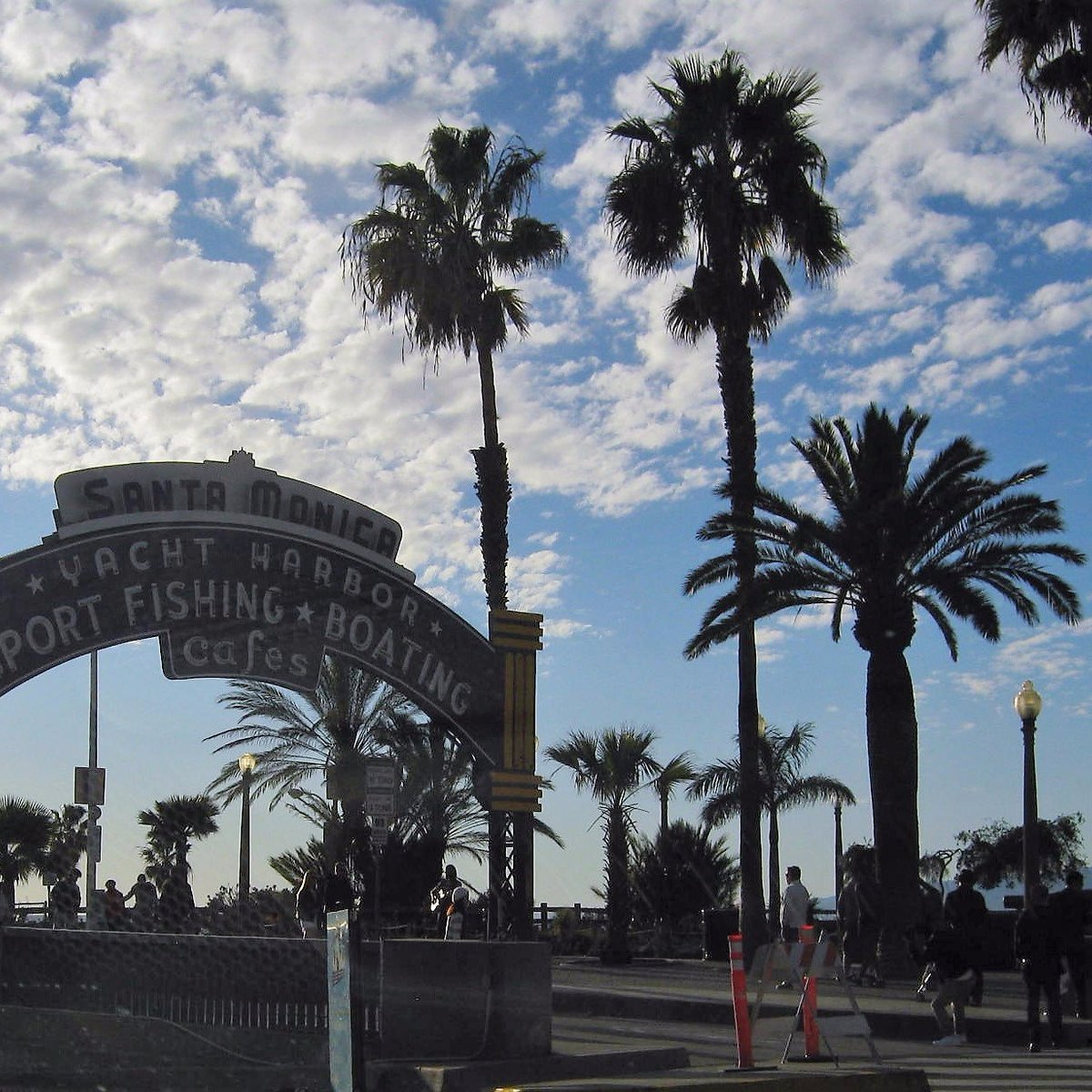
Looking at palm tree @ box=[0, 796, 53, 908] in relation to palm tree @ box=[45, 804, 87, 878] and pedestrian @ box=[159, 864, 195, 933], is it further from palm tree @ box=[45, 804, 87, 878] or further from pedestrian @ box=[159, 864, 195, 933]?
pedestrian @ box=[159, 864, 195, 933]

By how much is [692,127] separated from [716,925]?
562 inches

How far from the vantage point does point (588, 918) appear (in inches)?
1388

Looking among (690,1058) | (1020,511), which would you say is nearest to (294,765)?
(690,1058)

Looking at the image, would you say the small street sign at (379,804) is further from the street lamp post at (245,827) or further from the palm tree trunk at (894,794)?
the palm tree trunk at (894,794)

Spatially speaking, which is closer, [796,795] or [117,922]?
[117,922]

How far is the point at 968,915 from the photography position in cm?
1467

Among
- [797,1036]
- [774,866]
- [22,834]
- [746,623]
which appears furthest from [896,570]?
[22,834]

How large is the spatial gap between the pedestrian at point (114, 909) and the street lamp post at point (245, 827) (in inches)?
55.6

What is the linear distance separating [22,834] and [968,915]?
140 ft

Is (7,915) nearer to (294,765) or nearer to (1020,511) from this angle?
(294,765)

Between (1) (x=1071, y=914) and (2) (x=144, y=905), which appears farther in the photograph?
(2) (x=144, y=905)

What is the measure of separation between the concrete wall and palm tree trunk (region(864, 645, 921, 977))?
1297 cm

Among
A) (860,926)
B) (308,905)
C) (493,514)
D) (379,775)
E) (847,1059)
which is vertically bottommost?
(847,1059)

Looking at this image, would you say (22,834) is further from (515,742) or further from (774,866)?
(515,742)
